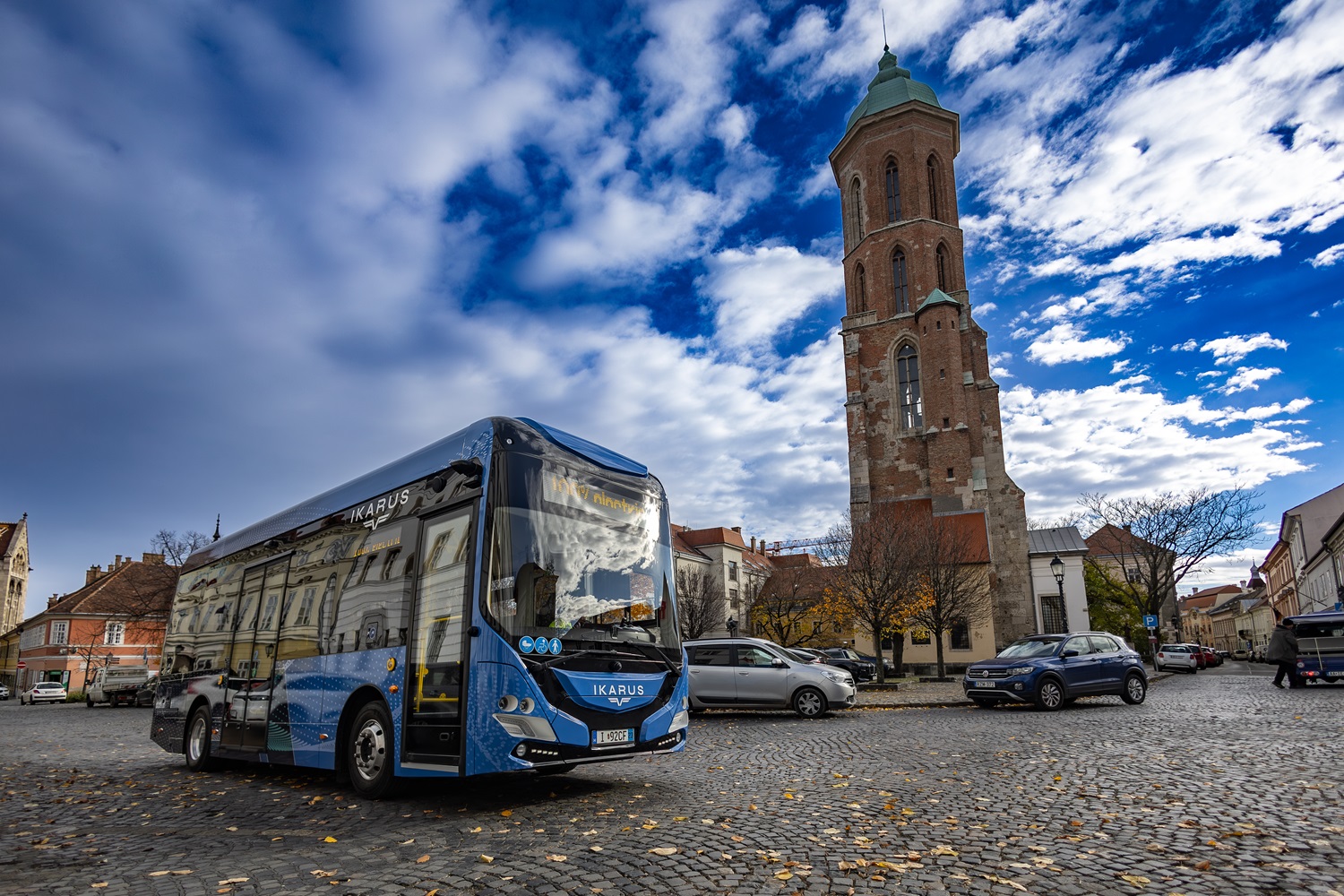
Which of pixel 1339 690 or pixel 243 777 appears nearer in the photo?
pixel 243 777

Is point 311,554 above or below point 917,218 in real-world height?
below

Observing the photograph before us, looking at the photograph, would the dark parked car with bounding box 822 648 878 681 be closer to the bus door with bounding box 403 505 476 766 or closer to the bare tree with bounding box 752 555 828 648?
the bare tree with bounding box 752 555 828 648

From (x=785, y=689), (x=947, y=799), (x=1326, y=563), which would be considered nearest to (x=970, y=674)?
(x=785, y=689)

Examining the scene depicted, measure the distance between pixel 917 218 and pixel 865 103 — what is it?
32.8 feet

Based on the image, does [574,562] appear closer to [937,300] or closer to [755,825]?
[755,825]

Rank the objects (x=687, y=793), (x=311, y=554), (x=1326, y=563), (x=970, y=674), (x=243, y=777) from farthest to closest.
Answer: (x=1326, y=563) → (x=970, y=674) → (x=243, y=777) → (x=311, y=554) → (x=687, y=793)

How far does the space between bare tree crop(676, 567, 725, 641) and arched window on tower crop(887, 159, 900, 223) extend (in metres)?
26.9

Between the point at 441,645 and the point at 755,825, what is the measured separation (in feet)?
10.2

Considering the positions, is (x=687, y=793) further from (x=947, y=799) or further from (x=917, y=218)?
(x=917, y=218)

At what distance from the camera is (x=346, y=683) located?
844 centimetres

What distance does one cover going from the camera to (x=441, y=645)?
7441 mm

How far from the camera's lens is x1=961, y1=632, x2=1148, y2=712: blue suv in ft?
58.5

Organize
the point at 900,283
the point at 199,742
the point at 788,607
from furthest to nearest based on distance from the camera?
1. the point at 900,283
2. the point at 788,607
3. the point at 199,742

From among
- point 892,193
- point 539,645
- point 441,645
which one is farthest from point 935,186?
point 441,645
